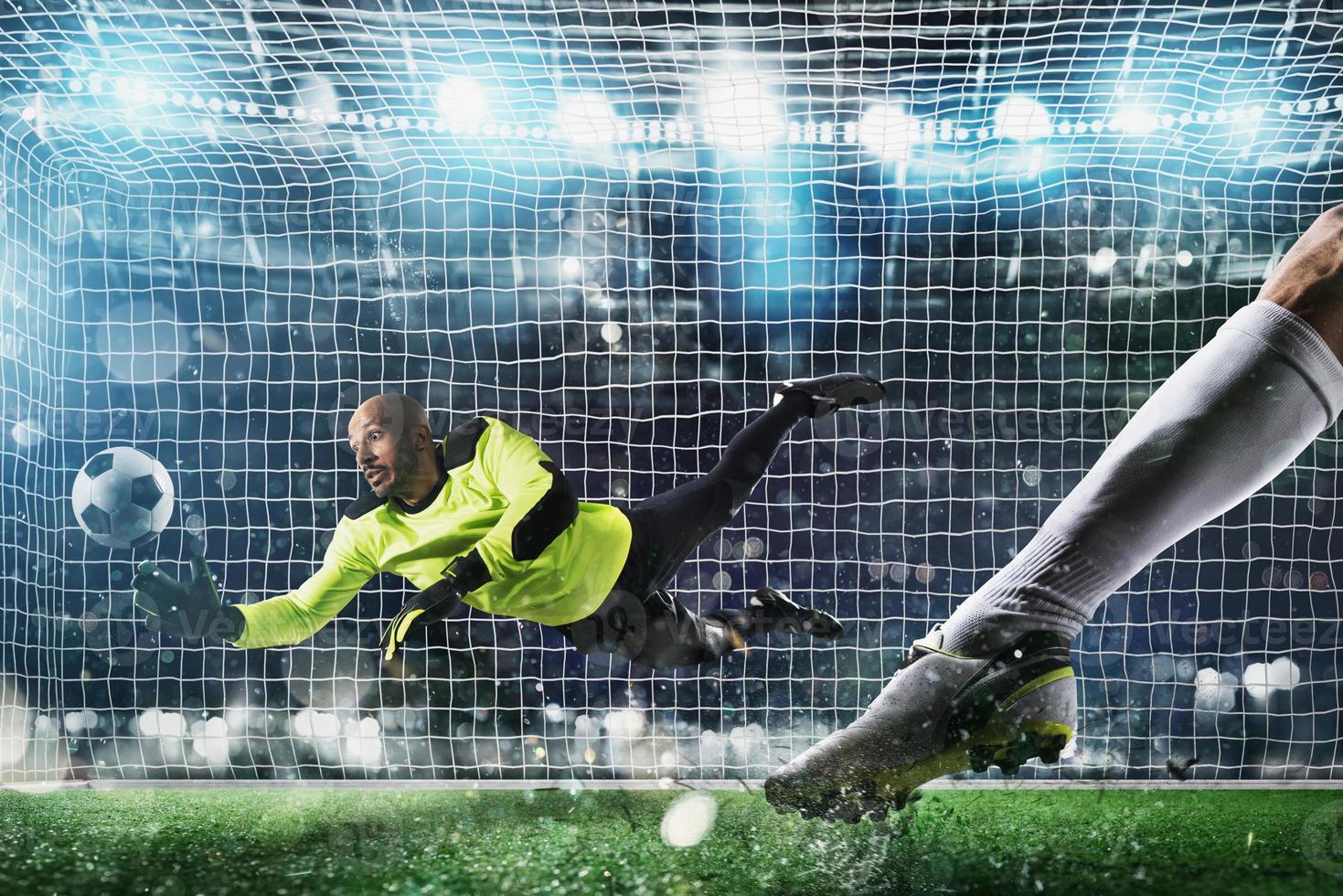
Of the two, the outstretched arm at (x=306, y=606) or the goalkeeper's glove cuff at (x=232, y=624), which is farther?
the outstretched arm at (x=306, y=606)

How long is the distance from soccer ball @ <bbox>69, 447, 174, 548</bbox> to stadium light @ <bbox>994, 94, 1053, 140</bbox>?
296 cm

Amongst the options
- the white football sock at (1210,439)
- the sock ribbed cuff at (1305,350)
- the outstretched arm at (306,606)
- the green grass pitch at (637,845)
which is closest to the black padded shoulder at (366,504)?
the outstretched arm at (306,606)

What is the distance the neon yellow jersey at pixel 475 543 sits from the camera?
2.46 m

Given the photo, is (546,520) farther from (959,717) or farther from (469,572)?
(959,717)

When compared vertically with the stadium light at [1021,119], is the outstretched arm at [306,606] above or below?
below

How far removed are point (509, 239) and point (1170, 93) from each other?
2345mm

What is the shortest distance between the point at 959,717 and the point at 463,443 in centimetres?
191

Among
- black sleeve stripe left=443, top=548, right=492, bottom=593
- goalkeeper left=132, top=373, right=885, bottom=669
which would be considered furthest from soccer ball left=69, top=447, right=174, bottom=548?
black sleeve stripe left=443, top=548, right=492, bottom=593

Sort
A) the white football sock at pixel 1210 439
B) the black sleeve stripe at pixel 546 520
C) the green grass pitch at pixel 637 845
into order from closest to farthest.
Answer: the white football sock at pixel 1210 439 → the green grass pitch at pixel 637 845 → the black sleeve stripe at pixel 546 520

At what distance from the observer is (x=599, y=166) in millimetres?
3420

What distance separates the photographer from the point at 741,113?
3.13 meters

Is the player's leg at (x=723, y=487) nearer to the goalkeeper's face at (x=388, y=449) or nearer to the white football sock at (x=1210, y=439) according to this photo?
the goalkeeper's face at (x=388, y=449)

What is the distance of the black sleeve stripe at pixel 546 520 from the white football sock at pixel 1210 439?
171cm

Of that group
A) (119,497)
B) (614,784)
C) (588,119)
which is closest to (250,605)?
(119,497)
